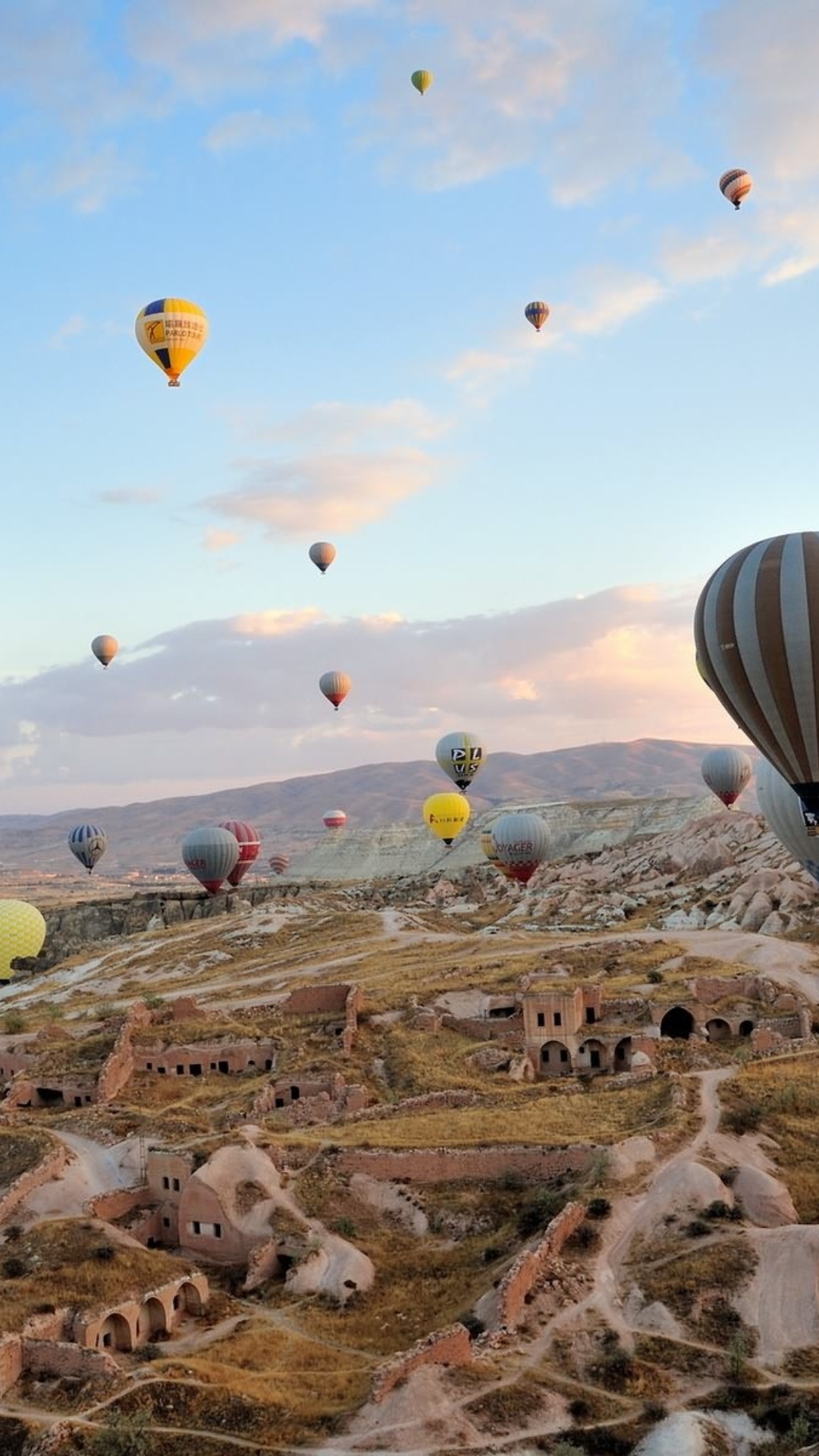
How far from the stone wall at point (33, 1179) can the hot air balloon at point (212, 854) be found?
266ft

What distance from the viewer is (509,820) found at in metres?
98.1

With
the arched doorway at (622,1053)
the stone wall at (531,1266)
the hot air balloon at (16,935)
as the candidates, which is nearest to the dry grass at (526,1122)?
the stone wall at (531,1266)

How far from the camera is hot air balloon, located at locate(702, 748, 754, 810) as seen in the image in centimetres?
11362

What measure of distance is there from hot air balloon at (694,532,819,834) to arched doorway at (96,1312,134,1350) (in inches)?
1282

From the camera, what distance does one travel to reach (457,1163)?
3728 centimetres

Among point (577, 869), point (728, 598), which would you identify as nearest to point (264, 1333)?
point (728, 598)

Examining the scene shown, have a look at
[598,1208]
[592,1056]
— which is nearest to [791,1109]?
[598,1208]

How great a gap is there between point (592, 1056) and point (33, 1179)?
25.4 metres

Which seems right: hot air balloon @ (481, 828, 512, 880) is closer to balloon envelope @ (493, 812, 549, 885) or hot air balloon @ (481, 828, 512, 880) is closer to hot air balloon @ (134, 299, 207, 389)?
balloon envelope @ (493, 812, 549, 885)

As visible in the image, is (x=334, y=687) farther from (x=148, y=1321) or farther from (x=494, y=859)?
(x=148, y=1321)

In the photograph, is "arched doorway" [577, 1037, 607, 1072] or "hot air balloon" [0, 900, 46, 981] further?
"hot air balloon" [0, 900, 46, 981]

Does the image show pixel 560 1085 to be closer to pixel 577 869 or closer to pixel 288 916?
pixel 288 916

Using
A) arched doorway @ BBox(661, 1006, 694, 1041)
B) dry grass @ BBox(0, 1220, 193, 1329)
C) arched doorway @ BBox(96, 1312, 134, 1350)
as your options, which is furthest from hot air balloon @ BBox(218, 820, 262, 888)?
arched doorway @ BBox(96, 1312, 134, 1350)

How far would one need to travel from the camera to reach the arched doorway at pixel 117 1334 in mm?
29828
